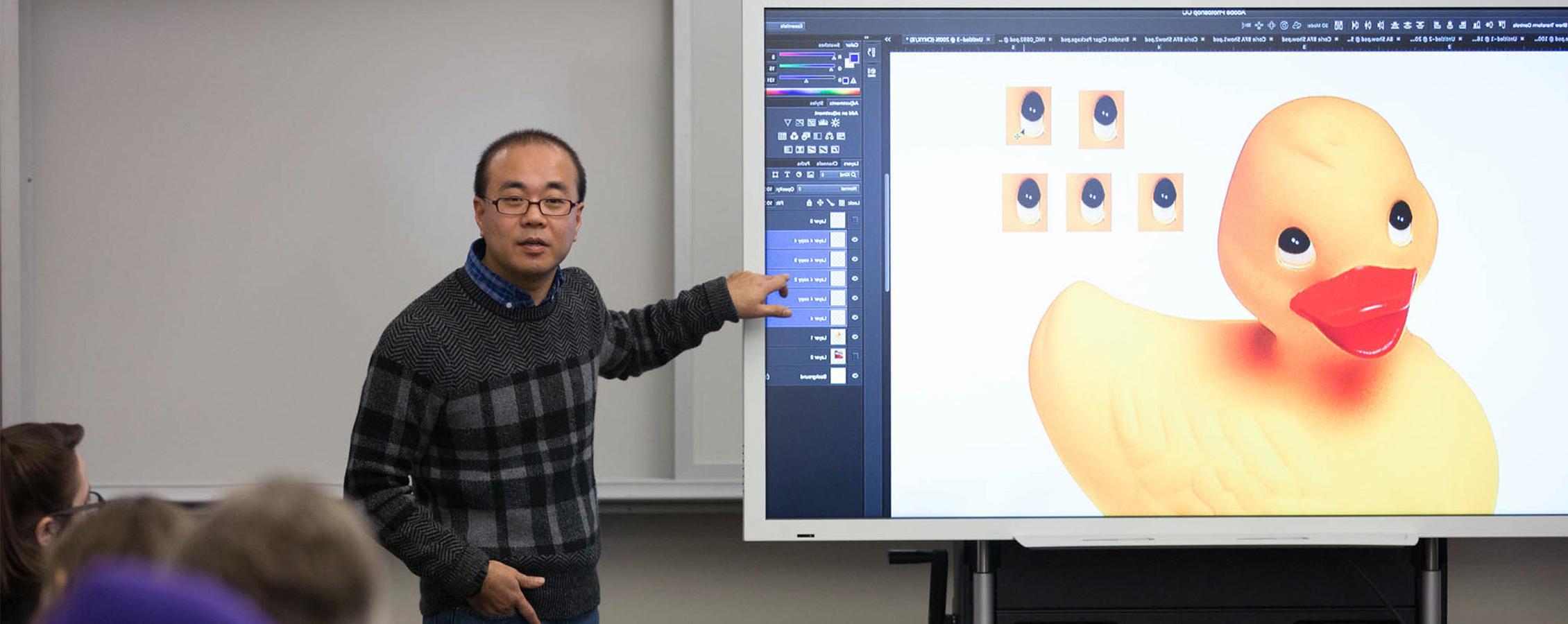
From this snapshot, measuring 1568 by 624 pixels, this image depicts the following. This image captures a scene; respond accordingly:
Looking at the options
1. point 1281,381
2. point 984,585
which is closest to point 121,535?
point 984,585

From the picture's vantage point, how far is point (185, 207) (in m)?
2.63

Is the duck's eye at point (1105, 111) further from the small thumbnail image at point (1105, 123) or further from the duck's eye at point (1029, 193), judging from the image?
the duck's eye at point (1029, 193)

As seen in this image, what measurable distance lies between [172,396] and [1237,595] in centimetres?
218

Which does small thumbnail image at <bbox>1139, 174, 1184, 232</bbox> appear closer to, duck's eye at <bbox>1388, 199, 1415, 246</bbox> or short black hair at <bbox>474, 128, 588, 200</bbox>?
duck's eye at <bbox>1388, 199, 1415, 246</bbox>

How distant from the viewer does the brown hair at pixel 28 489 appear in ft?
4.91

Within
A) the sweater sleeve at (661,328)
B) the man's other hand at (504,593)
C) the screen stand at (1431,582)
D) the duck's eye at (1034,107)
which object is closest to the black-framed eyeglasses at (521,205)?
the sweater sleeve at (661,328)

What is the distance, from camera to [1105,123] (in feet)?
6.53

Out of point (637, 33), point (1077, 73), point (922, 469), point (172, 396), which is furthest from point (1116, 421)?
point (172, 396)

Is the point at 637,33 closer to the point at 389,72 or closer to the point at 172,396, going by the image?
the point at 389,72

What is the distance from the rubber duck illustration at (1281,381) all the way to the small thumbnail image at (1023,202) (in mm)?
124

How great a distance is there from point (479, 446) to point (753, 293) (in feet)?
1.57

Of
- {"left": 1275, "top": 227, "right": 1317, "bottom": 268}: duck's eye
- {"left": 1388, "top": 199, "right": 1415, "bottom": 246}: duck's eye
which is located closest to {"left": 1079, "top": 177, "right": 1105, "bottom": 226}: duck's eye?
{"left": 1275, "top": 227, "right": 1317, "bottom": 268}: duck's eye

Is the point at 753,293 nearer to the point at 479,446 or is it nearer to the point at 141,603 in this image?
the point at 479,446

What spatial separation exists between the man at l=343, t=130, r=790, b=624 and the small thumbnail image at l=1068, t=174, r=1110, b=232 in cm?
79
